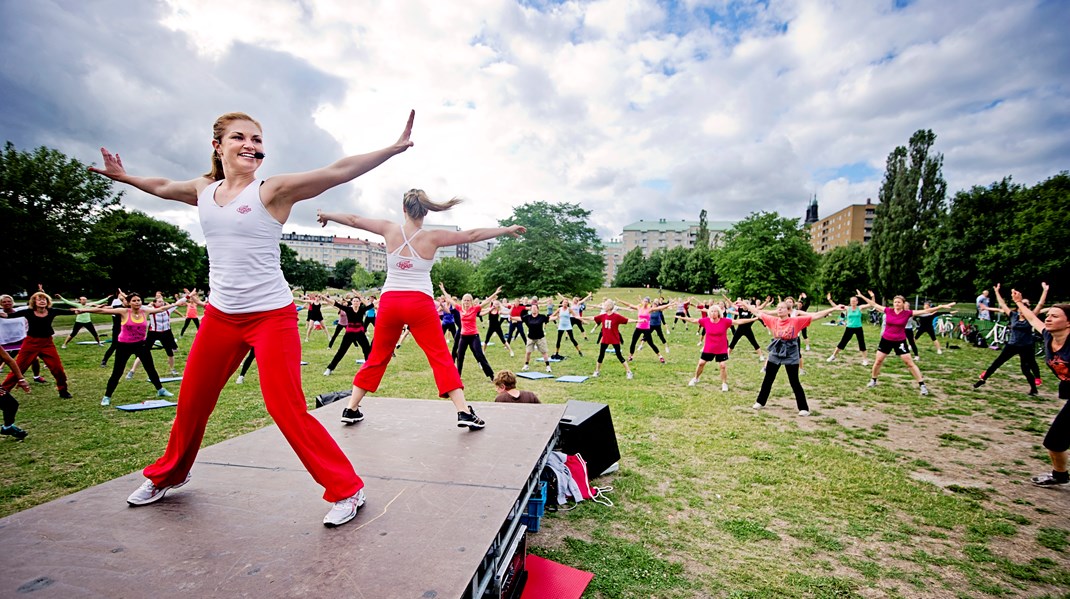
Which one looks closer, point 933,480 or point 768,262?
point 933,480

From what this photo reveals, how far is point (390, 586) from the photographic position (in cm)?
196

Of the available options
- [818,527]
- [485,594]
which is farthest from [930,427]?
[485,594]

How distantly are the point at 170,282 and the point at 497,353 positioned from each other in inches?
1780

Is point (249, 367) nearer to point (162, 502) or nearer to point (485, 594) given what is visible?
point (162, 502)

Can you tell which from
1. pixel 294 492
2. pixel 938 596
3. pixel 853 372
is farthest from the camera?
pixel 853 372

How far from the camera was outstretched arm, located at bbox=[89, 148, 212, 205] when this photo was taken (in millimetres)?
2770

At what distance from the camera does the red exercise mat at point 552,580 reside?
317cm

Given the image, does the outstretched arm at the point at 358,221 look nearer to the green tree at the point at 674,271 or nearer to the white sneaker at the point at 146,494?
the white sneaker at the point at 146,494

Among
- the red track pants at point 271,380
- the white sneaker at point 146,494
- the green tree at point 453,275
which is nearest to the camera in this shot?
the red track pants at point 271,380

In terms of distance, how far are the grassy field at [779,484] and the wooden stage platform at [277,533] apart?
1269mm

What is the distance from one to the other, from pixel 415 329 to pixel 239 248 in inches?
66.7

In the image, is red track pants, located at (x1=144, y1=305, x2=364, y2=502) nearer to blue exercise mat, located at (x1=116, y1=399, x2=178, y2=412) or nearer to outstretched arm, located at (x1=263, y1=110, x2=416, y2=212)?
outstretched arm, located at (x1=263, y1=110, x2=416, y2=212)

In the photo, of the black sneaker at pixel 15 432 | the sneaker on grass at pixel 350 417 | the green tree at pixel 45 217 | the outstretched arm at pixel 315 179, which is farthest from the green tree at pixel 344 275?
the outstretched arm at pixel 315 179

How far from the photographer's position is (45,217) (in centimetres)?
2634
